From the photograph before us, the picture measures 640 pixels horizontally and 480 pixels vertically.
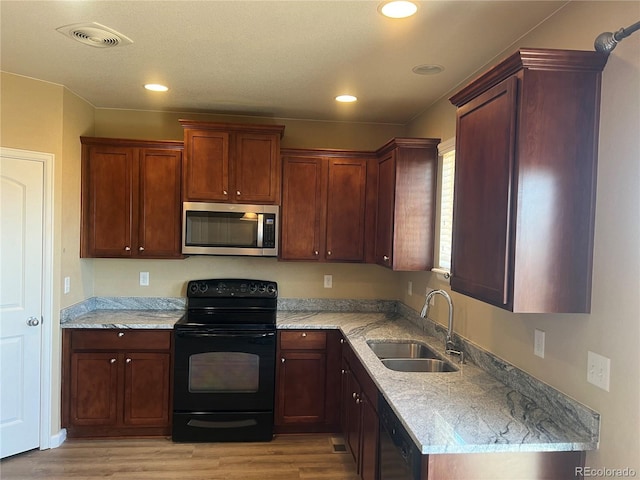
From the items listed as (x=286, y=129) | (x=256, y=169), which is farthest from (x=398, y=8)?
(x=286, y=129)

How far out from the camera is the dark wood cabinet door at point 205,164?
3426 millimetres

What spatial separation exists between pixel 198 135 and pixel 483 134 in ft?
7.63

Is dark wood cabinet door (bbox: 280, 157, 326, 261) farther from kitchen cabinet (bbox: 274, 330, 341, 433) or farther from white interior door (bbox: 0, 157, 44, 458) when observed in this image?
white interior door (bbox: 0, 157, 44, 458)

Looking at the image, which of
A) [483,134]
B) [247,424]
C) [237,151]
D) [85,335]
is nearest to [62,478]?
[85,335]

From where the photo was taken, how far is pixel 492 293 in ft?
5.62

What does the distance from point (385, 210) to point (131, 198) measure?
202cm

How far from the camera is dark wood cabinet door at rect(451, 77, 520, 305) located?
1.63 meters

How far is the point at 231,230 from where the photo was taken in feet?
11.5

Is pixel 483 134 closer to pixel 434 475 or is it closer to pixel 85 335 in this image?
pixel 434 475

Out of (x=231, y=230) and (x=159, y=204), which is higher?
(x=159, y=204)

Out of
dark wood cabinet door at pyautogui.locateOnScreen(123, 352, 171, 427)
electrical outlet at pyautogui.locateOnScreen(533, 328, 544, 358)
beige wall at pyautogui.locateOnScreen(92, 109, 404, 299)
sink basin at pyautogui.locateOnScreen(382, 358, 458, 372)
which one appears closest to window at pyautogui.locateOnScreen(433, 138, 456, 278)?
sink basin at pyautogui.locateOnScreen(382, 358, 458, 372)

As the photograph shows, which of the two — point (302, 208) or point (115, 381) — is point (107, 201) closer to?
point (115, 381)

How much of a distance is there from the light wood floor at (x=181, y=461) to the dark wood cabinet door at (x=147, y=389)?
0.56ft

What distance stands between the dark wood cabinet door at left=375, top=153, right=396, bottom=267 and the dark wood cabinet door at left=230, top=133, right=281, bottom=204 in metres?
0.83
